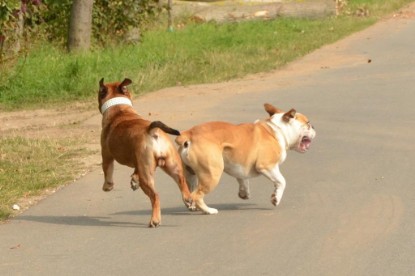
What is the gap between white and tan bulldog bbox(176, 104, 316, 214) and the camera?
8.84 m

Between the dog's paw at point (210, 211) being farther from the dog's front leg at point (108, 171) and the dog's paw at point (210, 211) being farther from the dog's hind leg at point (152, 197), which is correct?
the dog's front leg at point (108, 171)

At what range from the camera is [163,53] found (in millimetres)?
20156

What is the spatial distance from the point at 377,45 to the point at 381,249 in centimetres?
1375

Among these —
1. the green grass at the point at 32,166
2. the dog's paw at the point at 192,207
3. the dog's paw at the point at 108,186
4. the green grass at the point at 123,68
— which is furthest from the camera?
the green grass at the point at 123,68

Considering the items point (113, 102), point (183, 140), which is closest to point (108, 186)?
point (113, 102)

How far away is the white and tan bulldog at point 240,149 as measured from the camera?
29.0 feet

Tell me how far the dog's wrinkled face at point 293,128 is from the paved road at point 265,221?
0.44m

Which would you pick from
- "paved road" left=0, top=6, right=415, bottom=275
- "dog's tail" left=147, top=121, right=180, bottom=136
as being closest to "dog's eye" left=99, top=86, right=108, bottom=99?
"paved road" left=0, top=6, right=415, bottom=275

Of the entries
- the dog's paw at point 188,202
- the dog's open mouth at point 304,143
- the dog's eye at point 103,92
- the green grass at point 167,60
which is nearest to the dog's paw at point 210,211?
the dog's paw at point 188,202

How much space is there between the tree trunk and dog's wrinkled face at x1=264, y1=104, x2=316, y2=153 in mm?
10821

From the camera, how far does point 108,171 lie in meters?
9.48

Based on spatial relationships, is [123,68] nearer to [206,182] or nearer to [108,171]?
[108,171]

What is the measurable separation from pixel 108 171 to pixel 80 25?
1100 cm

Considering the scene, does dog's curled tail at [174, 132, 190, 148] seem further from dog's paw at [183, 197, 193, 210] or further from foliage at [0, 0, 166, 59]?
foliage at [0, 0, 166, 59]
